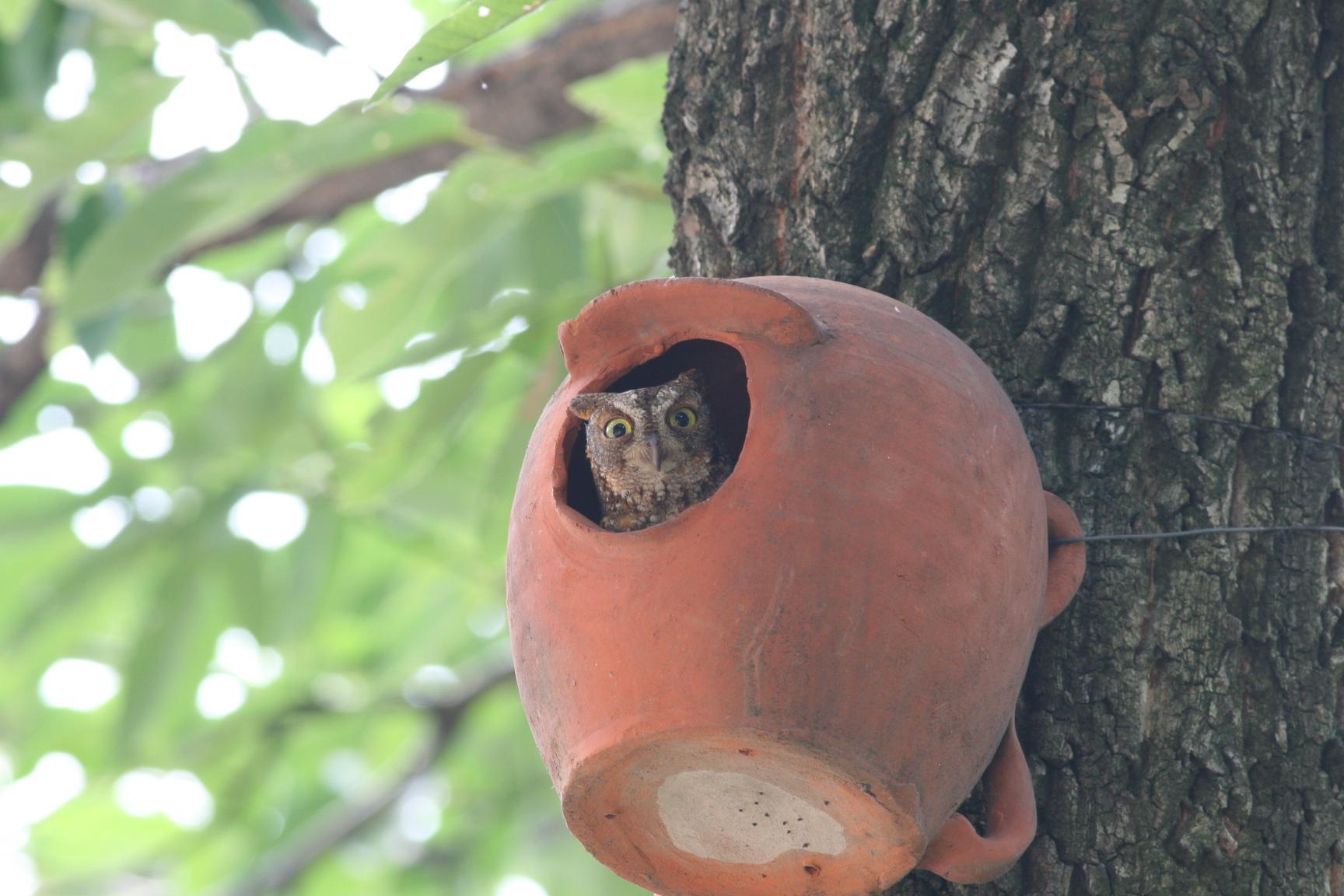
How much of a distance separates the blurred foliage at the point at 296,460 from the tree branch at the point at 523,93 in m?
0.09

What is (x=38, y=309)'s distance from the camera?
4.63 m

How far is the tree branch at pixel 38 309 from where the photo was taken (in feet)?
14.5

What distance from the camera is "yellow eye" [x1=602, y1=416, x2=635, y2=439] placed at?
196cm

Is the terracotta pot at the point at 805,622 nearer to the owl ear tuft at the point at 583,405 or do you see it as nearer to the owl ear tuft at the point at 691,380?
the owl ear tuft at the point at 583,405

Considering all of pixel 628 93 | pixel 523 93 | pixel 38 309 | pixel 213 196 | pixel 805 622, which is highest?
pixel 805 622

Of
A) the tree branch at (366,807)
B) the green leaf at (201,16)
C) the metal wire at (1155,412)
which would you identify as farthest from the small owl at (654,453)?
the tree branch at (366,807)

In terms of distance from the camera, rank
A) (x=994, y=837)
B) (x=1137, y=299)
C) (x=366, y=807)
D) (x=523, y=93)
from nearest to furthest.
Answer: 1. (x=994, y=837)
2. (x=1137, y=299)
3. (x=523, y=93)
4. (x=366, y=807)

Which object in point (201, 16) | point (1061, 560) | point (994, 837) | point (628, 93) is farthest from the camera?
point (201, 16)

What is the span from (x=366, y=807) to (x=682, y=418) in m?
3.70

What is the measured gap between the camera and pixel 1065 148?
1.79 metres

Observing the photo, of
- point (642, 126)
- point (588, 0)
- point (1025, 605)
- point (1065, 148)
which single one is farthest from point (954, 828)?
point (588, 0)

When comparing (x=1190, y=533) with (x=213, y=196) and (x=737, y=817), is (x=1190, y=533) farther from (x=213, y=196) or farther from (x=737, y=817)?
(x=213, y=196)

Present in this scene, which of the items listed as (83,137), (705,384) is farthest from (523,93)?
(705,384)

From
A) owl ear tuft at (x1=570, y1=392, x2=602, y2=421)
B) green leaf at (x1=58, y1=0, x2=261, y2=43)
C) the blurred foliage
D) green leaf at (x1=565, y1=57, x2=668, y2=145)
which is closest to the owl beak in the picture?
owl ear tuft at (x1=570, y1=392, x2=602, y2=421)
